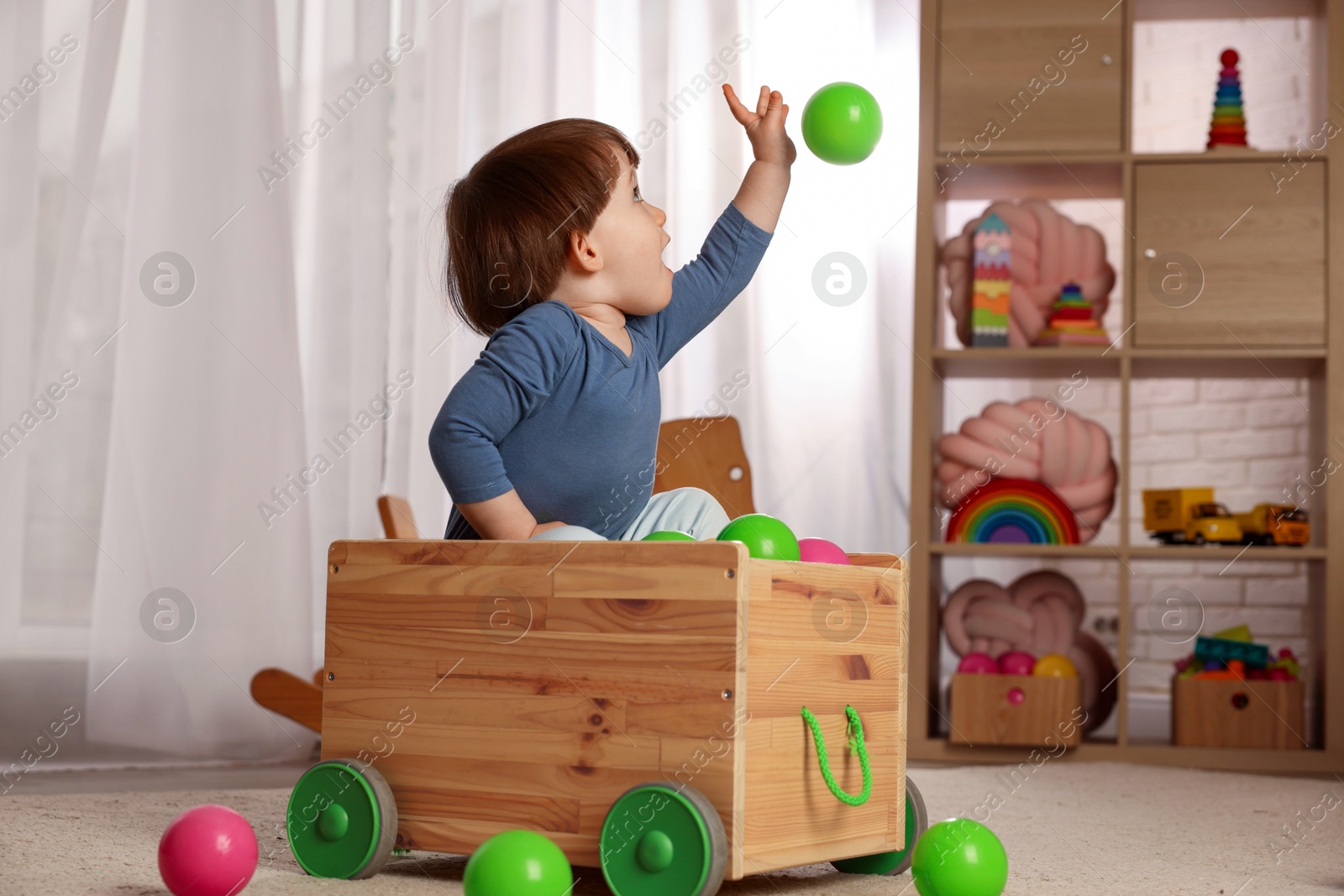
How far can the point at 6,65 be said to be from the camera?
6.14 ft

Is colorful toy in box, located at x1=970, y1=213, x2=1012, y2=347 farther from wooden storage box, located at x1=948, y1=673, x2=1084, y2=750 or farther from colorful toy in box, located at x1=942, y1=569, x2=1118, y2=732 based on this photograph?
wooden storage box, located at x1=948, y1=673, x2=1084, y2=750

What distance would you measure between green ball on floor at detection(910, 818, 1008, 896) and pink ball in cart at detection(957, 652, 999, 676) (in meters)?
1.27

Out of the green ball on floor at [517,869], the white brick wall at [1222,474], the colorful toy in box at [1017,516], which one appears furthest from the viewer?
the white brick wall at [1222,474]

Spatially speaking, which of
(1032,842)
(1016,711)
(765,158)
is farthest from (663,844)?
(1016,711)

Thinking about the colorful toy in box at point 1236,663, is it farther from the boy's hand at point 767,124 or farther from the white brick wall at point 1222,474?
the boy's hand at point 767,124

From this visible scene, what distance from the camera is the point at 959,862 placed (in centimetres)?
94

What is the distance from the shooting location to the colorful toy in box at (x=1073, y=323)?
228 cm

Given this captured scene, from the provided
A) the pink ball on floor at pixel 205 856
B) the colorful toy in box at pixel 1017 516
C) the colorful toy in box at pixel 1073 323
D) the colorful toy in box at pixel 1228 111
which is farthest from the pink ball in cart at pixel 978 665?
the pink ball on floor at pixel 205 856

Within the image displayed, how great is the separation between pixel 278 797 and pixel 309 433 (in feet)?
2.59

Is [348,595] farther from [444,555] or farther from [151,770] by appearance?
[151,770]

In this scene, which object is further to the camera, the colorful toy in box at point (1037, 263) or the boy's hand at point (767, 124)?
the colorful toy in box at point (1037, 263)

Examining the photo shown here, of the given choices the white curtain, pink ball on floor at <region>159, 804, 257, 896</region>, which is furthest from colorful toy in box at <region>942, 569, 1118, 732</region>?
pink ball on floor at <region>159, 804, 257, 896</region>

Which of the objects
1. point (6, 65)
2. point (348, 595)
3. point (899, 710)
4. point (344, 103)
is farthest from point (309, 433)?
point (899, 710)

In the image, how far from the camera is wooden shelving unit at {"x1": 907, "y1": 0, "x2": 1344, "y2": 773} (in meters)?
2.18
